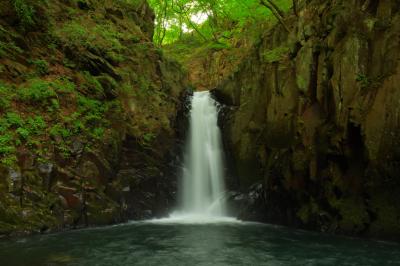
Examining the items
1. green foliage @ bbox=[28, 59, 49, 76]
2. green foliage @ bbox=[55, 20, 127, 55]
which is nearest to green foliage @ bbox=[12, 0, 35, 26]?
green foliage @ bbox=[55, 20, 127, 55]

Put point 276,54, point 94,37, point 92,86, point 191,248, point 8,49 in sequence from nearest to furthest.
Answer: point 191,248, point 8,49, point 92,86, point 276,54, point 94,37

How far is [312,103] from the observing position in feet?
46.2

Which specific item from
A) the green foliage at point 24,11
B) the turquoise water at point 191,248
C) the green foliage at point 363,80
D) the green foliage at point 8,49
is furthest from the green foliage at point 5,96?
the green foliage at point 363,80

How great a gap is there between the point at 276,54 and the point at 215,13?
1045cm

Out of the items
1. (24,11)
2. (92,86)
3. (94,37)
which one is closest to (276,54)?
(92,86)

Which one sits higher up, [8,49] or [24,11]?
[24,11]

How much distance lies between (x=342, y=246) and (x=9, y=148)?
10.0 meters

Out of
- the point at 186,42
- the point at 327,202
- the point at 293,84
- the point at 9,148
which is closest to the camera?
the point at 9,148

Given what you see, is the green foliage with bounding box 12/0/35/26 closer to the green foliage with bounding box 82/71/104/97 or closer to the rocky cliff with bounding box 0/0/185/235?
the rocky cliff with bounding box 0/0/185/235

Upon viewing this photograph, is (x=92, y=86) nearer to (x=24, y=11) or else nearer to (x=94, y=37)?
(x=94, y=37)

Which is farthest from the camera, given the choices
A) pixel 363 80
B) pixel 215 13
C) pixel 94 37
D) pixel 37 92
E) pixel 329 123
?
pixel 215 13

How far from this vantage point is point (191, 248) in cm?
1001

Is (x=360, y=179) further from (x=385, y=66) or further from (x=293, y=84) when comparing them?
(x=293, y=84)

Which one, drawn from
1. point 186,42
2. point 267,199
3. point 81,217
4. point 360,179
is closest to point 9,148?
point 81,217
